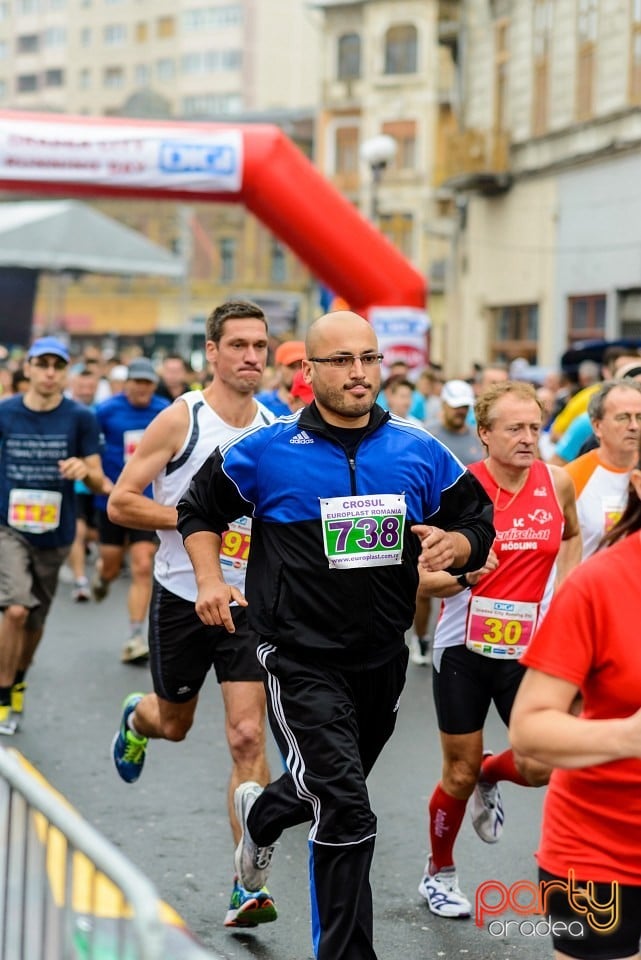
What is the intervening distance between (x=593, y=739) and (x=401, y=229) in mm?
62754

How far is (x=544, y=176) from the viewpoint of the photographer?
90.2 feet

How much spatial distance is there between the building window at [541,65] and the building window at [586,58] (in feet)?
4.68

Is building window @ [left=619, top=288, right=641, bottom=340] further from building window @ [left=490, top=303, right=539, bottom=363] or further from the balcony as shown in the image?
the balcony

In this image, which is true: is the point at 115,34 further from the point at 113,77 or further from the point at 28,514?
the point at 28,514

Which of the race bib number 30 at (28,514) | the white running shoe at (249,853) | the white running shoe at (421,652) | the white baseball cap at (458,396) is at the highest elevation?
the white baseball cap at (458,396)

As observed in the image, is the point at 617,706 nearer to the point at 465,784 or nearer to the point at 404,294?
the point at 465,784

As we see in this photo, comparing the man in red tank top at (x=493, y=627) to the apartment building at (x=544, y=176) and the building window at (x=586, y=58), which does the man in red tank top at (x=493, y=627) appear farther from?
the building window at (x=586, y=58)

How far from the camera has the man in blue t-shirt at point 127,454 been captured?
34.9ft

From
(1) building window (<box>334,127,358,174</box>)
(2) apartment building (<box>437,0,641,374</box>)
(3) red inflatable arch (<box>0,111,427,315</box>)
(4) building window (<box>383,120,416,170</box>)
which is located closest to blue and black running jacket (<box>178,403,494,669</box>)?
(3) red inflatable arch (<box>0,111,427,315</box>)

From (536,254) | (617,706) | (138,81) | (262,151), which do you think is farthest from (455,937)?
(138,81)

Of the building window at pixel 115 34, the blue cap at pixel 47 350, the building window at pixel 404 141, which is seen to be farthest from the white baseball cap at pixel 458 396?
the building window at pixel 115 34

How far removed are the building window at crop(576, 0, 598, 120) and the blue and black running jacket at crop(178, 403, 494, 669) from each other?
21.7 metres

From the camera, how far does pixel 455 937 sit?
5.09 metres

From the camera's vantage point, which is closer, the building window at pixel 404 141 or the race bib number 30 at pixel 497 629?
the race bib number 30 at pixel 497 629
